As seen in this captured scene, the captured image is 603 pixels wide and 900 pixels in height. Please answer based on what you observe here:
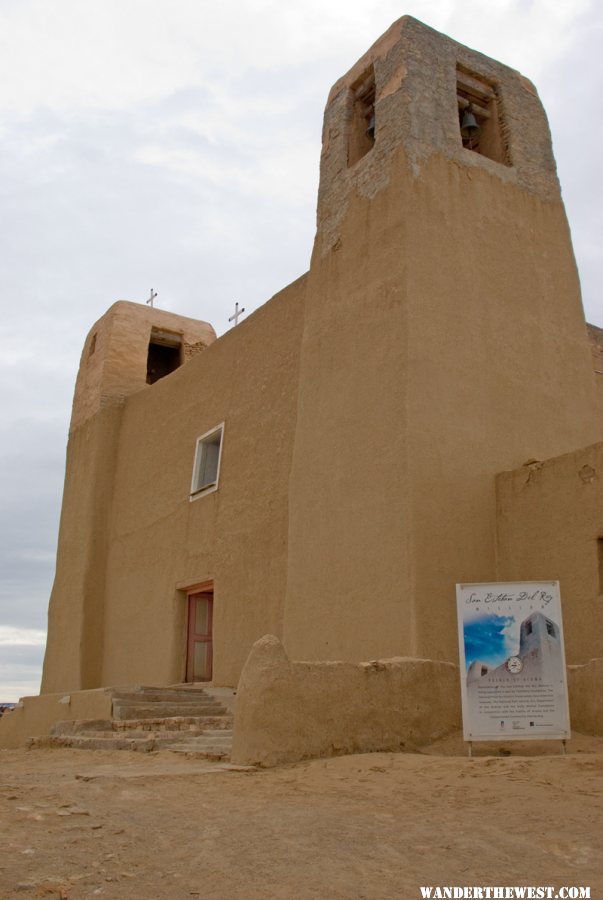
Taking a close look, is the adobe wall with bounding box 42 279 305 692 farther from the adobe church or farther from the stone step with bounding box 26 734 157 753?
the stone step with bounding box 26 734 157 753

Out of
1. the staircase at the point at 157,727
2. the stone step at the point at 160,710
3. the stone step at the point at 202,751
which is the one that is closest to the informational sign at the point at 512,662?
the stone step at the point at 202,751

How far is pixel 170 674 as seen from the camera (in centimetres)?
1291

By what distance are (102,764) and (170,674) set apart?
6.40 metres

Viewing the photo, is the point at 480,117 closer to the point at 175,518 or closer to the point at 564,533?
the point at 564,533

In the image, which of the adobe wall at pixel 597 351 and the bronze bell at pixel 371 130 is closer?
the bronze bell at pixel 371 130

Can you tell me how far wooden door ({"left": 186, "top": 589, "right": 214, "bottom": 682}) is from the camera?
13078 millimetres

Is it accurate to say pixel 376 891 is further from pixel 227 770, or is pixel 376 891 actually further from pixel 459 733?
pixel 459 733

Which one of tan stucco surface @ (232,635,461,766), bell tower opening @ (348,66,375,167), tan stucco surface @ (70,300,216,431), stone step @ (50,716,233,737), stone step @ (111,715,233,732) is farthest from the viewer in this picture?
tan stucco surface @ (70,300,216,431)

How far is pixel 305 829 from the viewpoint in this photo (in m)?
3.93

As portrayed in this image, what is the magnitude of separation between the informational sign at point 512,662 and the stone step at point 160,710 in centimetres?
410

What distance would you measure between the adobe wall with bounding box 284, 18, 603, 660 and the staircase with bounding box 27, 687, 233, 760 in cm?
142

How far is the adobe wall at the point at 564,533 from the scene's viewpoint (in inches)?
312

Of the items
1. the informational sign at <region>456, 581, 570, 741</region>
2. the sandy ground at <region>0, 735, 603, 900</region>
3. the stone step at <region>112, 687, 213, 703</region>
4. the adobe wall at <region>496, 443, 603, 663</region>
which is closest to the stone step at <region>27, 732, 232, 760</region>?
the sandy ground at <region>0, 735, 603, 900</region>

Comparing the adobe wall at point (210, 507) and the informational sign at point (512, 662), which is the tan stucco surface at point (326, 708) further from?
the adobe wall at point (210, 507)
